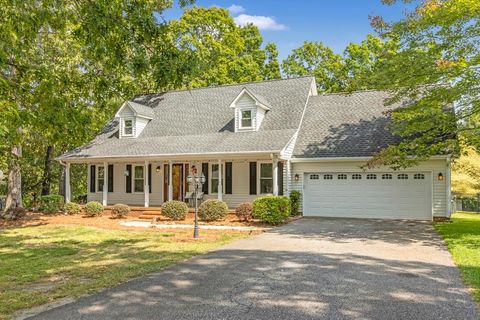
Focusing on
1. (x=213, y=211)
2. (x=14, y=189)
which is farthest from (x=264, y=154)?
(x=14, y=189)

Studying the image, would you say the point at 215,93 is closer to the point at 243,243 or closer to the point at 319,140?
the point at 319,140

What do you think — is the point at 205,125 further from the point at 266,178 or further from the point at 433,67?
the point at 433,67

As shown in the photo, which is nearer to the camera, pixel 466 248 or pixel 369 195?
pixel 466 248

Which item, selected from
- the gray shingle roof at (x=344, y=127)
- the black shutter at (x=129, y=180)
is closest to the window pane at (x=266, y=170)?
the gray shingle roof at (x=344, y=127)

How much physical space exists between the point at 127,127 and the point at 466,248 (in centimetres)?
1755

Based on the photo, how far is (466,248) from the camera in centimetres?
→ 952

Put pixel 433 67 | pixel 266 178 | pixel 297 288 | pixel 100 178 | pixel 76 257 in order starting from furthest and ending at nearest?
pixel 100 178, pixel 266 178, pixel 433 67, pixel 76 257, pixel 297 288

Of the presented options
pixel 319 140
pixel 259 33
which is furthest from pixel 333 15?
pixel 259 33

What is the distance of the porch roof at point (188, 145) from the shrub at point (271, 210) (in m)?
2.24

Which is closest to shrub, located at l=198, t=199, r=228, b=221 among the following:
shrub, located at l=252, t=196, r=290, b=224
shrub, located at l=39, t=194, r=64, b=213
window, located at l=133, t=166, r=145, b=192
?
shrub, located at l=252, t=196, r=290, b=224

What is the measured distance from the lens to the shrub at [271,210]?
14.5 m

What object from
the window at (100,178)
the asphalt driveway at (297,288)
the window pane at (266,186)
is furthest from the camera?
the window at (100,178)

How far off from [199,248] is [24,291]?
4.32 meters

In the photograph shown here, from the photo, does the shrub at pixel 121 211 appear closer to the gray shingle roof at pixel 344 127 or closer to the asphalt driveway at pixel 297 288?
the gray shingle roof at pixel 344 127
